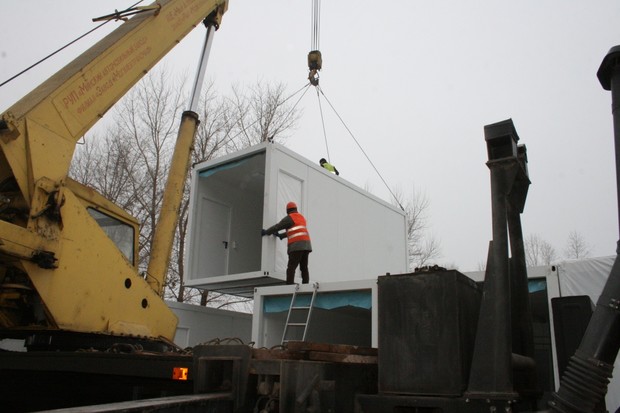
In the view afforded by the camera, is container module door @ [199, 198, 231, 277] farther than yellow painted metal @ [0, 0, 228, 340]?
Yes

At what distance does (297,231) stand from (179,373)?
18.2ft

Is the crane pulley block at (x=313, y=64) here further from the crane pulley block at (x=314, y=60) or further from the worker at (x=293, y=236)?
the worker at (x=293, y=236)

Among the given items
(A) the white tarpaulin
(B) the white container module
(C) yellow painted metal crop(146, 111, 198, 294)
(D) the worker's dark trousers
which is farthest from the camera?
(B) the white container module

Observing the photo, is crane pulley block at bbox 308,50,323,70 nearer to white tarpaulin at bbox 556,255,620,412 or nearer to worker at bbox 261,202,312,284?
worker at bbox 261,202,312,284

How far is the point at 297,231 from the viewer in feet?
27.8

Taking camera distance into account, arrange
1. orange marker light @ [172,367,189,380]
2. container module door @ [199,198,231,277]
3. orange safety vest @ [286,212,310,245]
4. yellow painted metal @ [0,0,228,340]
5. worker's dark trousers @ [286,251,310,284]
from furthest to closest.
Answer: container module door @ [199,198,231,277]
worker's dark trousers @ [286,251,310,284]
orange safety vest @ [286,212,310,245]
yellow painted metal @ [0,0,228,340]
orange marker light @ [172,367,189,380]

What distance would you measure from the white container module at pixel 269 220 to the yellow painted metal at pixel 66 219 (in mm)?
2701

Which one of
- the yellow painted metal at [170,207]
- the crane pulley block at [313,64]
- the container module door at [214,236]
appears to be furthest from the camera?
the crane pulley block at [313,64]

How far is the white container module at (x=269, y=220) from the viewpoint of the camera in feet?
29.4

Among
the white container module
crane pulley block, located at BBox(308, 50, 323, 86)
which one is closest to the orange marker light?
the white container module

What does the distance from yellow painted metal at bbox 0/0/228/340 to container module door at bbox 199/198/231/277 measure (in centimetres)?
347

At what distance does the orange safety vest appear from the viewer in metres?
8.42

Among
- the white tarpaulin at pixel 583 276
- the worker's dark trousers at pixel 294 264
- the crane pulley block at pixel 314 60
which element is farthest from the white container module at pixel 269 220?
the white tarpaulin at pixel 583 276

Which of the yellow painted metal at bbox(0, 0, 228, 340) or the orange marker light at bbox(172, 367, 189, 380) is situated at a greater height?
the yellow painted metal at bbox(0, 0, 228, 340)
